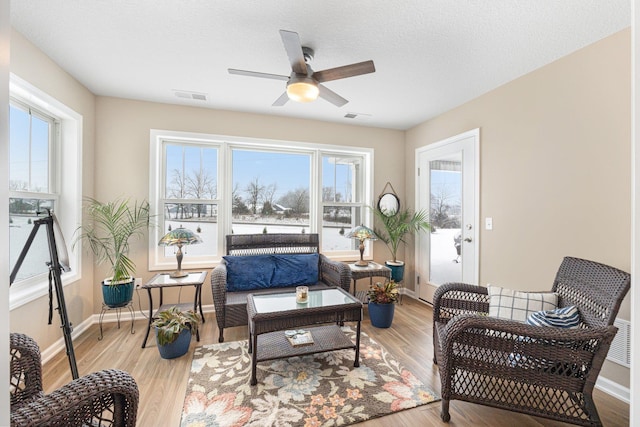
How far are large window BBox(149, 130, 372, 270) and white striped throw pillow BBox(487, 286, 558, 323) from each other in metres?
2.20

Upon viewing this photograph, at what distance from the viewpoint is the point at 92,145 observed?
3.03m

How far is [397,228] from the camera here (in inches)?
154

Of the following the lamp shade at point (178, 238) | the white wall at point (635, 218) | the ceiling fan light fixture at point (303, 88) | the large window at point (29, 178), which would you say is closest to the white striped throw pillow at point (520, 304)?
the white wall at point (635, 218)

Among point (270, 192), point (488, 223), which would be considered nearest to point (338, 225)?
point (270, 192)

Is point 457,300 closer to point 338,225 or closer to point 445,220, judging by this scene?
point 445,220

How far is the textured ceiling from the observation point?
1.75 m

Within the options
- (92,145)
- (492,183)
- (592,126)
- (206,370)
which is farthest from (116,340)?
(592,126)

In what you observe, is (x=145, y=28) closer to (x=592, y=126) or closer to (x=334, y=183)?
(x=334, y=183)

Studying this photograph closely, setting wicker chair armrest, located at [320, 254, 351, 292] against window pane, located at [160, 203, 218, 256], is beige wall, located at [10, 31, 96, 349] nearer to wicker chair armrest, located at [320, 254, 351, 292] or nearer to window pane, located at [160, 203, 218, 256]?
window pane, located at [160, 203, 218, 256]

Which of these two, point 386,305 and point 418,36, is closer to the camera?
point 418,36

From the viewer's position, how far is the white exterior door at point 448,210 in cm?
316

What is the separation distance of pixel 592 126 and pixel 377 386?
8.24 feet

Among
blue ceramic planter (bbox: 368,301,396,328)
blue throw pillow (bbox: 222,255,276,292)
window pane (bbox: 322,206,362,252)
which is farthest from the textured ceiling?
blue ceramic planter (bbox: 368,301,396,328)

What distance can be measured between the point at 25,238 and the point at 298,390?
8.06 feet
